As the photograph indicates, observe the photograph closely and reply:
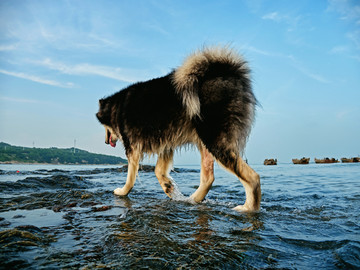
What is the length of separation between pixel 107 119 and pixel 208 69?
282cm

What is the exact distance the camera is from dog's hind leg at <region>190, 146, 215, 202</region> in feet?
13.6

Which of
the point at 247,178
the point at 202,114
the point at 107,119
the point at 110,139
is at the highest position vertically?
the point at 107,119

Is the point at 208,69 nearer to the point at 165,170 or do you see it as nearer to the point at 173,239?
the point at 165,170

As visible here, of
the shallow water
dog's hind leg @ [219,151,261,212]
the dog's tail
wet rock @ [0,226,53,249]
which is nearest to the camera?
the shallow water

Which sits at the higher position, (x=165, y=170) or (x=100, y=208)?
(x=165, y=170)

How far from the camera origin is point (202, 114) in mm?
→ 3400

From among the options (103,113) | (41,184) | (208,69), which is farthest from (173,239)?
(41,184)

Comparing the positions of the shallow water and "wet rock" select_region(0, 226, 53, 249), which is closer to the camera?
the shallow water

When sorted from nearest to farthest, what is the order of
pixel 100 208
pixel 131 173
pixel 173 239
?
pixel 173 239, pixel 100 208, pixel 131 173

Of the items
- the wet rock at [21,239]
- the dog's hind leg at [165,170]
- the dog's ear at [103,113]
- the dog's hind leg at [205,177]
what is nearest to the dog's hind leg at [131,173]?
the dog's hind leg at [165,170]

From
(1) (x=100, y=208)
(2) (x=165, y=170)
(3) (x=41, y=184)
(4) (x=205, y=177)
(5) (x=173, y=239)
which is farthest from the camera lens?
(3) (x=41, y=184)

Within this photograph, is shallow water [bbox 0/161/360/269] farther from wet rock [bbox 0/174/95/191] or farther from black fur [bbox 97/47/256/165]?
wet rock [bbox 0/174/95/191]

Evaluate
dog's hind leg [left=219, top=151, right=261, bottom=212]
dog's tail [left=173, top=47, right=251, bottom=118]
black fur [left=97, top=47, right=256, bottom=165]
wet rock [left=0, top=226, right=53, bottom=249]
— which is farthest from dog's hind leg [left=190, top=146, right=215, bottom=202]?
wet rock [left=0, top=226, right=53, bottom=249]

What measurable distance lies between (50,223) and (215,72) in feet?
9.41
